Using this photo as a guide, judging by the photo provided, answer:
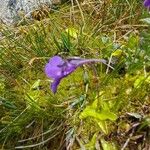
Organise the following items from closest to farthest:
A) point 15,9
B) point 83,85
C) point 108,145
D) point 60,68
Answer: point 60,68, point 108,145, point 83,85, point 15,9

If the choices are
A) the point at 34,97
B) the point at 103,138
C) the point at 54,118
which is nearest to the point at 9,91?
the point at 34,97

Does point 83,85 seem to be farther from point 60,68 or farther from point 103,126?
point 60,68

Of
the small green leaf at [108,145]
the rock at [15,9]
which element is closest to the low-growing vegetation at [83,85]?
the small green leaf at [108,145]

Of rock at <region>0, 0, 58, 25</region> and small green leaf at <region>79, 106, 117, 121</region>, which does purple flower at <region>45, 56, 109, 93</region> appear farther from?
rock at <region>0, 0, 58, 25</region>

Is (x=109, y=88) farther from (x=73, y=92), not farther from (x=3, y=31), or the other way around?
(x=3, y=31)

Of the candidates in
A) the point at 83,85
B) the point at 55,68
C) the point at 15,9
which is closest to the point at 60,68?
the point at 55,68

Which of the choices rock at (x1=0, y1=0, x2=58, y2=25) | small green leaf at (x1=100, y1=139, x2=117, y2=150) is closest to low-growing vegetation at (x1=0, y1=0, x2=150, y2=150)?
small green leaf at (x1=100, y1=139, x2=117, y2=150)

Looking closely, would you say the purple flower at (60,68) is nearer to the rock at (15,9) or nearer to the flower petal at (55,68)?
the flower petal at (55,68)

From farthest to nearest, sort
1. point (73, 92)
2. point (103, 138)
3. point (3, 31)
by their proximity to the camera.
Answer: point (3, 31), point (73, 92), point (103, 138)
